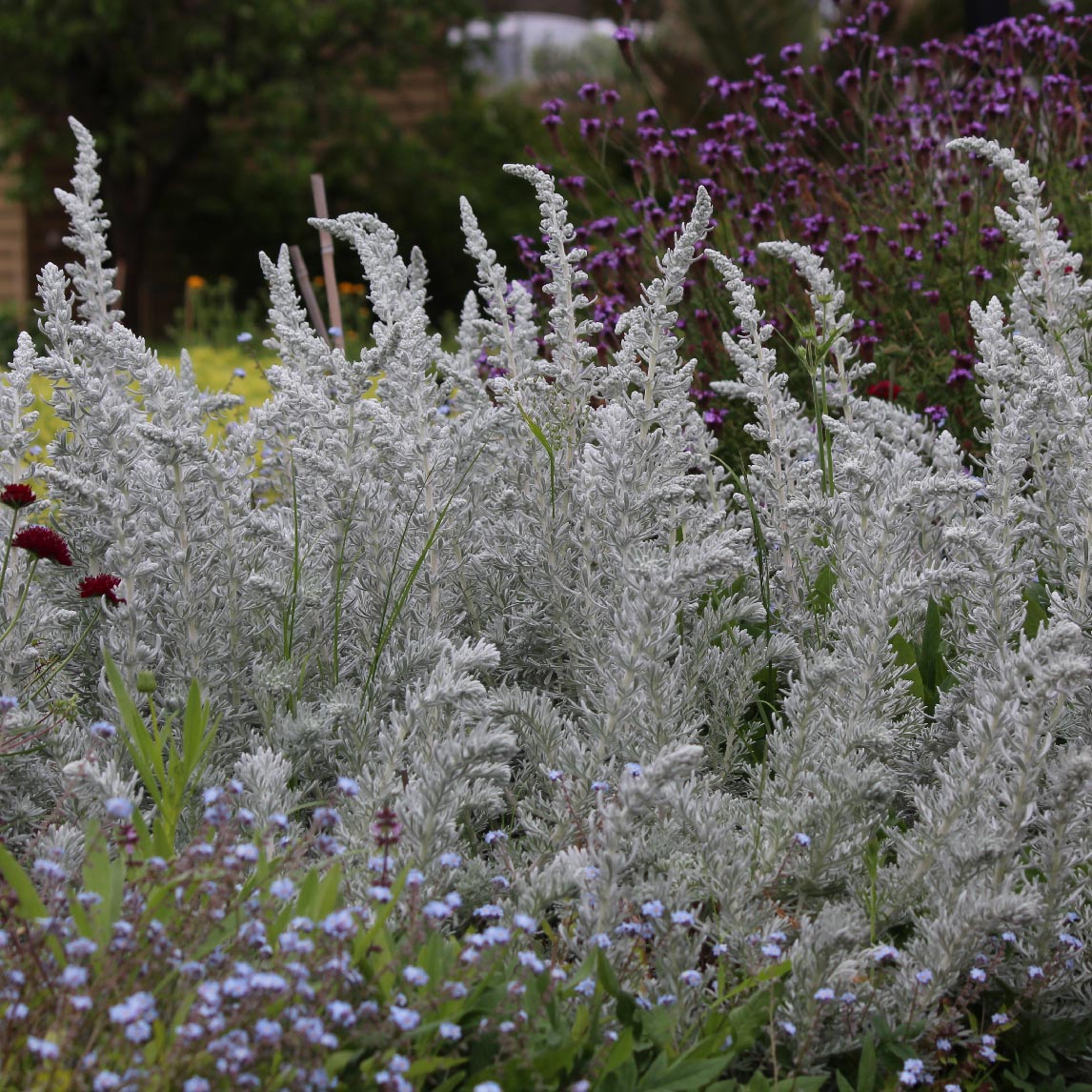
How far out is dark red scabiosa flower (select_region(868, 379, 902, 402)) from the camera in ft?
12.7

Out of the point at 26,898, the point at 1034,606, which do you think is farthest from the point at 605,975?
the point at 1034,606

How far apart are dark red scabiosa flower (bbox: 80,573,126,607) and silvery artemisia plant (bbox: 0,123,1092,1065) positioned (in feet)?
0.09

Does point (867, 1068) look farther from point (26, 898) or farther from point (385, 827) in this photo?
point (26, 898)

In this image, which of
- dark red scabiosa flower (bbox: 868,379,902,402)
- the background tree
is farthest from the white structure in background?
dark red scabiosa flower (bbox: 868,379,902,402)

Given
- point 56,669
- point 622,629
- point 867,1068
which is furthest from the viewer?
point 56,669

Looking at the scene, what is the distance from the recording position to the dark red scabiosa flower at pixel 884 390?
3.87m

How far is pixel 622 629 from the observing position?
90.6 inches

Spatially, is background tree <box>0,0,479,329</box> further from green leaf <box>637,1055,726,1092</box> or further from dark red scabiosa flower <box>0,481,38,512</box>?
green leaf <box>637,1055,726,1092</box>

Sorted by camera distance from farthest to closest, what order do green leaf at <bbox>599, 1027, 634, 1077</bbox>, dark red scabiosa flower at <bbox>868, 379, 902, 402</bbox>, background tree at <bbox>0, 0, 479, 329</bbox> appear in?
background tree at <bbox>0, 0, 479, 329</bbox>
dark red scabiosa flower at <bbox>868, 379, 902, 402</bbox>
green leaf at <bbox>599, 1027, 634, 1077</bbox>

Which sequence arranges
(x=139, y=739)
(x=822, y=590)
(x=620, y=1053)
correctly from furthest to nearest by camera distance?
(x=822, y=590)
(x=139, y=739)
(x=620, y=1053)

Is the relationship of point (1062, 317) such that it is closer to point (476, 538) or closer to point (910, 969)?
point (476, 538)

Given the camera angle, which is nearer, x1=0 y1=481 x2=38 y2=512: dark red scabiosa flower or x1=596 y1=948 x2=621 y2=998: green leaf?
x1=596 y1=948 x2=621 y2=998: green leaf

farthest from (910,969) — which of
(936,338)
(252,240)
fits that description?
(252,240)

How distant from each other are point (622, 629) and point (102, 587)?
3.22 ft
